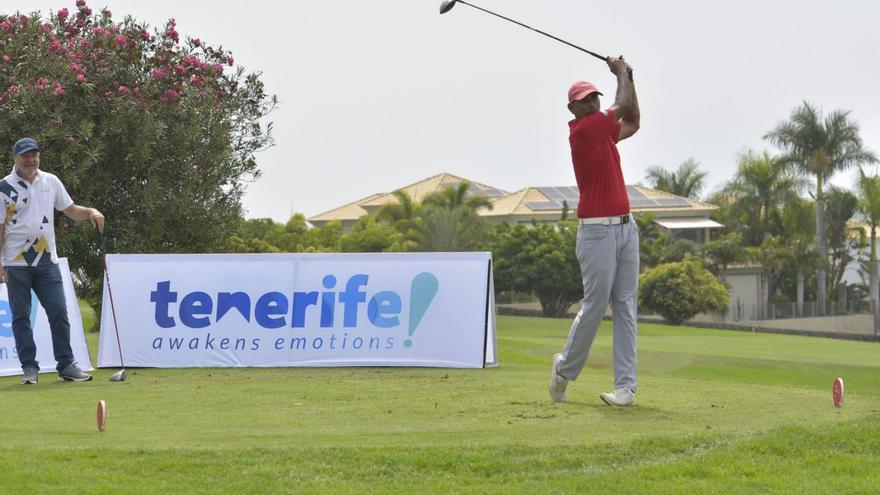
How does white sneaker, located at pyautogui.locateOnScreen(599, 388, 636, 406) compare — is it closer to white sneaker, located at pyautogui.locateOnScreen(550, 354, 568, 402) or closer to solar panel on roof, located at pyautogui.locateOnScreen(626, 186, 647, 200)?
white sneaker, located at pyautogui.locateOnScreen(550, 354, 568, 402)

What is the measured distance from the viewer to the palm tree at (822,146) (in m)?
78.0

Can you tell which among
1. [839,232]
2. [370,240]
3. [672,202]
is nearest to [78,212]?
[370,240]

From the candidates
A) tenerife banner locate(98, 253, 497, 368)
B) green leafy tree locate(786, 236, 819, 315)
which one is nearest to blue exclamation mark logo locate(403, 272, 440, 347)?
tenerife banner locate(98, 253, 497, 368)

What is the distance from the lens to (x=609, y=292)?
8.72 m

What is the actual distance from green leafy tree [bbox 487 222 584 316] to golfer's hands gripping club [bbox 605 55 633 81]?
5652 cm

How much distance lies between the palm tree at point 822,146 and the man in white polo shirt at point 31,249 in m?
→ 71.1

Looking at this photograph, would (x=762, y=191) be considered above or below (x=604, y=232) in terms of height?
above

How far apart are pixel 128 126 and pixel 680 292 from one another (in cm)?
3929

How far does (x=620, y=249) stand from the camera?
8703mm

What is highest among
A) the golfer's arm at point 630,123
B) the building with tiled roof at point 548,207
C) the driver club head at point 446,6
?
the building with tiled roof at point 548,207

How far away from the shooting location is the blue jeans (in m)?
10.9

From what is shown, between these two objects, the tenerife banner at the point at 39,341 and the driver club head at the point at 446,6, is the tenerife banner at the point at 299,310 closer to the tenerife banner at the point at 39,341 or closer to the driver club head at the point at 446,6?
the tenerife banner at the point at 39,341

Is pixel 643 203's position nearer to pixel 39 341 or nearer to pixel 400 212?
pixel 400 212

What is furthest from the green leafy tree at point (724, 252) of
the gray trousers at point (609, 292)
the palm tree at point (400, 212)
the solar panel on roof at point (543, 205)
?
the gray trousers at point (609, 292)
